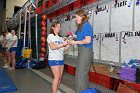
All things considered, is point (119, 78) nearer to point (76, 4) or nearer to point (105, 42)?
point (105, 42)

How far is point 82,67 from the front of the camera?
3.08 m

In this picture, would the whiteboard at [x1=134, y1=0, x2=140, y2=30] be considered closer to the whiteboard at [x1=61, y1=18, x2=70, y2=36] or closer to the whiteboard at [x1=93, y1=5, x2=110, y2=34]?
the whiteboard at [x1=93, y1=5, x2=110, y2=34]

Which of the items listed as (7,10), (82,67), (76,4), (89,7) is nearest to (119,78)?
(82,67)

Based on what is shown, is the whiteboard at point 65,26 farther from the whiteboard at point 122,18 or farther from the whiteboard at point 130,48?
the whiteboard at point 130,48

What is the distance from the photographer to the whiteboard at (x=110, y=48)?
13.6ft

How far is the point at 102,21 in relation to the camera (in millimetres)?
4668

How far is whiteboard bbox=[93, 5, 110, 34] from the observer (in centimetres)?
448

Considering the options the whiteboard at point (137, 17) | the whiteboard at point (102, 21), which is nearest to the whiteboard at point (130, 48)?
the whiteboard at point (137, 17)

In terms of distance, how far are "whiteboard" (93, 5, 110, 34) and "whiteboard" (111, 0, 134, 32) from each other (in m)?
0.19

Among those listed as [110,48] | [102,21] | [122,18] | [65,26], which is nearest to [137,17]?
[122,18]

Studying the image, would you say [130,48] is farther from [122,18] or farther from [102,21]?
[102,21]

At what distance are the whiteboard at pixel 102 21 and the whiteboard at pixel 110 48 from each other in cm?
17

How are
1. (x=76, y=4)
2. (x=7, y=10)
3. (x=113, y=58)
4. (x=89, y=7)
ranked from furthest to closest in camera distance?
(x=7, y=10)
(x=76, y=4)
(x=89, y=7)
(x=113, y=58)

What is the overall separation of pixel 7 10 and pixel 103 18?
18.7m
